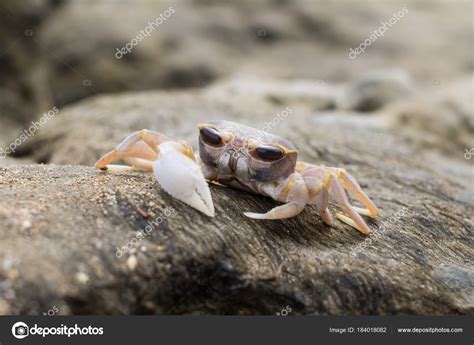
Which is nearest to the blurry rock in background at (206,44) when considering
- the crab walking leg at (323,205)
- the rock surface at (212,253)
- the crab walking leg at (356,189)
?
the crab walking leg at (356,189)

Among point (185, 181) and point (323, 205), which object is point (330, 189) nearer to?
point (323, 205)

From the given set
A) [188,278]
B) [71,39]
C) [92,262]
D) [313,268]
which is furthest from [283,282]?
[71,39]

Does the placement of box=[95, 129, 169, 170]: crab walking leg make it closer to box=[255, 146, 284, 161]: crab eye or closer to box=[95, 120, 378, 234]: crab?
box=[95, 120, 378, 234]: crab

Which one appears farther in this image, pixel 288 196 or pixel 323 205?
pixel 323 205

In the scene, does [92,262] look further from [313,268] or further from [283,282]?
[313,268]

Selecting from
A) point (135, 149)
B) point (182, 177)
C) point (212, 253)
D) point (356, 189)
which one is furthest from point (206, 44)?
point (212, 253)

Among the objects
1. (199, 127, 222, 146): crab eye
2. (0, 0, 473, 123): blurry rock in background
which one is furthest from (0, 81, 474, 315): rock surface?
(0, 0, 473, 123): blurry rock in background

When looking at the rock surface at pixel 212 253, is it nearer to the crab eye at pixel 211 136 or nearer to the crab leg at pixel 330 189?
the crab leg at pixel 330 189
